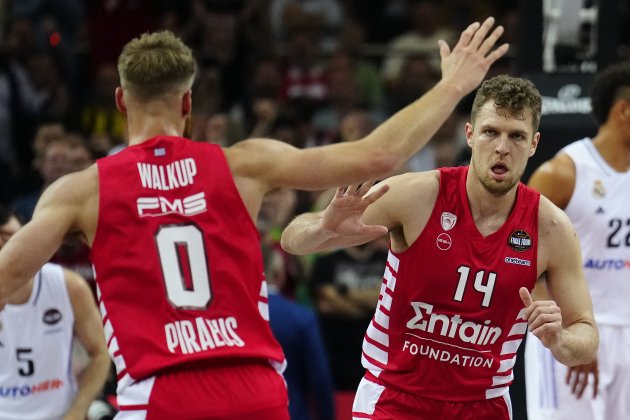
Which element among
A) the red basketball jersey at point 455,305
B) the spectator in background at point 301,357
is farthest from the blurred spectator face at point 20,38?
the red basketball jersey at point 455,305

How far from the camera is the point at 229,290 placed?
14.3 feet

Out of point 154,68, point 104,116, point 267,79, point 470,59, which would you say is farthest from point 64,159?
point 470,59

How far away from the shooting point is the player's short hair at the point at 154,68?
450 centimetres

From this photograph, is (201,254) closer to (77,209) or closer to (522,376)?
(77,209)

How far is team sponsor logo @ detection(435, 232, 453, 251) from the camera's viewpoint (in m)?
5.69

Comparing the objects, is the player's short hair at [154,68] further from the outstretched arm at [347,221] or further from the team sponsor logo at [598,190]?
the team sponsor logo at [598,190]

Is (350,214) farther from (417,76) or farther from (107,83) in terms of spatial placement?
(107,83)

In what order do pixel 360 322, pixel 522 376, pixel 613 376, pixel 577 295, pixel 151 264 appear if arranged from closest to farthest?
pixel 151 264 < pixel 577 295 < pixel 613 376 < pixel 522 376 < pixel 360 322

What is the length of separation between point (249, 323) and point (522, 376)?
4.75m

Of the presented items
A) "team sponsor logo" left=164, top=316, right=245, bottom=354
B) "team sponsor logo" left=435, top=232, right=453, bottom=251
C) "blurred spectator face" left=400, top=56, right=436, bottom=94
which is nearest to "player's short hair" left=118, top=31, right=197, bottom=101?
"team sponsor logo" left=164, top=316, right=245, bottom=354

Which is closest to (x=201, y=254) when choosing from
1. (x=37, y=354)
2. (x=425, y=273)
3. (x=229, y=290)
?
(x=229, y=290)

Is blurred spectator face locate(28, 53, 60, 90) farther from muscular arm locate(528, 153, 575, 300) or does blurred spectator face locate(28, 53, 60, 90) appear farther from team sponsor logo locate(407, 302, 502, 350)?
team sponsor logo locate(407, 302, 502, 350)

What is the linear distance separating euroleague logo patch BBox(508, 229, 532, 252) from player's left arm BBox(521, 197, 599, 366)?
70 millimetres

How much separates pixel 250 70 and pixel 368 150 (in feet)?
29.8
